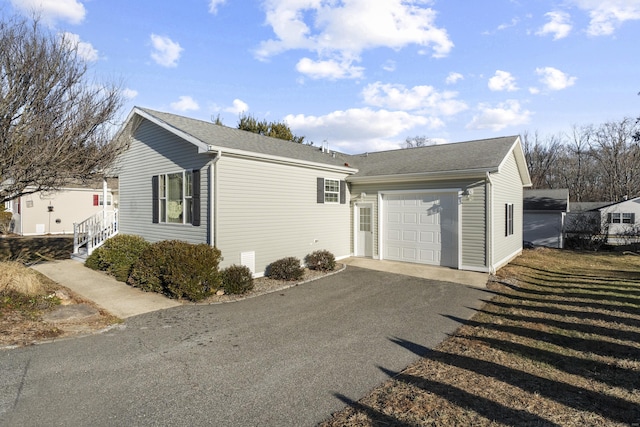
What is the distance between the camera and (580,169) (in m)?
37.9

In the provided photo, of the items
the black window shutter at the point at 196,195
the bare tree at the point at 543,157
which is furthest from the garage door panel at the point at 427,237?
the bare tree at the point at 543,157

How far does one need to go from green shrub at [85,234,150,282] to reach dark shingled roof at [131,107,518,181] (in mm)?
3478

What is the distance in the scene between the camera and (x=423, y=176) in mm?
10891

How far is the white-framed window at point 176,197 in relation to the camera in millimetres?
9516

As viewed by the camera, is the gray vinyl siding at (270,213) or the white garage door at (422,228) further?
the white garage door at (422,228)

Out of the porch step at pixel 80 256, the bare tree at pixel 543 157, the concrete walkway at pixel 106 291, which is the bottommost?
the concrete walkway at pixel 106 291

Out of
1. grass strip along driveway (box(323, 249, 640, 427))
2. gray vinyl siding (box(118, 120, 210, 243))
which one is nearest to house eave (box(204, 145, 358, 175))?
gray vinyl siding (box(118, 120, 210, 243))

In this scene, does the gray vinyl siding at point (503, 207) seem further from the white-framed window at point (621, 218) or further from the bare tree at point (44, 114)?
the white-framed window at point (621, 218)

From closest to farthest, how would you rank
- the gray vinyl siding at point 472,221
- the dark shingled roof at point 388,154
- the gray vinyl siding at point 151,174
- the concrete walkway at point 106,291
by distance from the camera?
the concrete walkway at point 106,291 → the gray vinyl siding at point 151,174 → the dark shingled roof at point 388,154 → the gray vinyl siding at point 472,221

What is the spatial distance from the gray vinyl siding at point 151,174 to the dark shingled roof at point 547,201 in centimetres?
2217

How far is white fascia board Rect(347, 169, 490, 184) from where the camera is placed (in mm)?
9922

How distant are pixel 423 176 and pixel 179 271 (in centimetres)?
760

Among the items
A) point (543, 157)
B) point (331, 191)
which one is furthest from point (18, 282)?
point (543, 157)

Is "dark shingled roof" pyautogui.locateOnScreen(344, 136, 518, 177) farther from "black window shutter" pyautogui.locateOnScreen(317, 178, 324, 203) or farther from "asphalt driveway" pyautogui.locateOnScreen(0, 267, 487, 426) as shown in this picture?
"asphalt driveway" pyautogui.locateOnScreen(0, 267, 487, 426)
